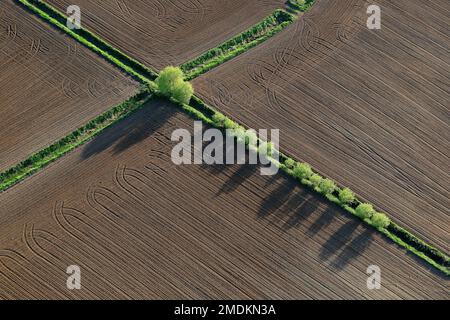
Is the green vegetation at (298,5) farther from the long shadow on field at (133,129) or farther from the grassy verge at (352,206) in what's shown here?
the long shadow on field at (133,129)

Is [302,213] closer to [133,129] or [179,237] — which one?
[179,237]

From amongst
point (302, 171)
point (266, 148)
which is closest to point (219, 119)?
point (266, 148)

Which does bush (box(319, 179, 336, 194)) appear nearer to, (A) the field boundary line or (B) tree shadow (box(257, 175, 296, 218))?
(A) the field boundary line

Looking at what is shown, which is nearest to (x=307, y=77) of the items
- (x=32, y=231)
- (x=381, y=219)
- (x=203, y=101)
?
(x=203, y=101)

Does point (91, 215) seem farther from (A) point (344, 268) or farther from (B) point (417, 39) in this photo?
(B) point (417, 39)
